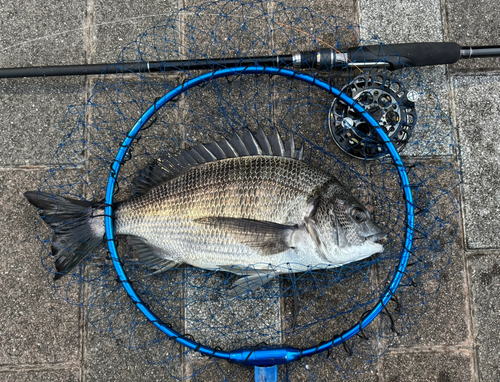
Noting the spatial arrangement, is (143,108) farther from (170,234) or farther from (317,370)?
(317,370)

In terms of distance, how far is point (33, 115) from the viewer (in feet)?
8.55

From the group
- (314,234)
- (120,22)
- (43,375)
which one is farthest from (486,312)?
(120,22)

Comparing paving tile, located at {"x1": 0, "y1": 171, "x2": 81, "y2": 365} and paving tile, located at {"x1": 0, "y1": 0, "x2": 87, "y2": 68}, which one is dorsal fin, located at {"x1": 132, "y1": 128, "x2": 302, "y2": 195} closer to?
paving tile, located at {"x1": 0, "y1": 171, "x2": 81, "y2": 365}

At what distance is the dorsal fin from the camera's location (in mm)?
2316

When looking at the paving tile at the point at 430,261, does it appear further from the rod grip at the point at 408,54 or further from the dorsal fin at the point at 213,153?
the dorsal fin at the point at 213,153

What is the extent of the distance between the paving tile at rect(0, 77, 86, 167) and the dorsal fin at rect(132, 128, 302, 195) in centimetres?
80

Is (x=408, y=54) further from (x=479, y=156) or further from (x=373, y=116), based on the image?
(x=479, y=156)

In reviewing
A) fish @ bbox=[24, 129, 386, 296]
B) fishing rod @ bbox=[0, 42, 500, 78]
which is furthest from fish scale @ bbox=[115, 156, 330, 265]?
fishing rod @ bbox=[0, 42, 500, 78]

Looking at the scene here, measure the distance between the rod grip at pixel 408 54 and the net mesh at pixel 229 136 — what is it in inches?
3.7

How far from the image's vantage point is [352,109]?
236 centimetres

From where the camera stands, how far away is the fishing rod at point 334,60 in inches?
91.8

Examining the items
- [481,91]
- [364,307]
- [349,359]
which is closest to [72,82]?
[364,307]

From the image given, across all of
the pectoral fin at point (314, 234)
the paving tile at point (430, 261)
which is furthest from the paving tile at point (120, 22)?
the paving tile at point (430, 261)

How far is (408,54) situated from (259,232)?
1.61 meters
